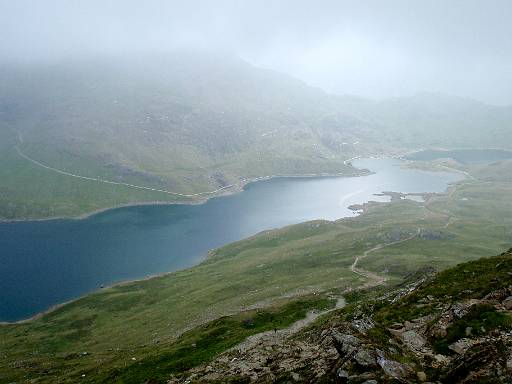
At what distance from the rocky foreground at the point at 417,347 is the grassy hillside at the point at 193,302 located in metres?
20.4

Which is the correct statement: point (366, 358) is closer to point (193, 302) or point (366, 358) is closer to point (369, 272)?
point (193, 302)

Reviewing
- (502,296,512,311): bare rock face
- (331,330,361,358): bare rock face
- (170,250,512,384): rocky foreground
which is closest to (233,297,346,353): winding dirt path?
(170,250,512,384): rocky foreground

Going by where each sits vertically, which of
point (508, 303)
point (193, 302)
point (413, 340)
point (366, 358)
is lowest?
point (193, 302)

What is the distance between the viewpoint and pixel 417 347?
3334 cm

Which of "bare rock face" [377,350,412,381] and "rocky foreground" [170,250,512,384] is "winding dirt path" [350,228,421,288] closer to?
"rocky foreground" [170,250,512,384]

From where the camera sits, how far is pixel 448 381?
25141mm

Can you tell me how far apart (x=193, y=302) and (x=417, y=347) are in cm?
10736

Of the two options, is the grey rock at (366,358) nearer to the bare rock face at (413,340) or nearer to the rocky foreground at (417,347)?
the rocky foreground at (417,347)

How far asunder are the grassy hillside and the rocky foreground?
2035cm

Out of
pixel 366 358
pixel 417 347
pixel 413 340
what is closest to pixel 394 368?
pixel 366 358

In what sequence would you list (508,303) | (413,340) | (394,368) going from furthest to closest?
(508,303)
(413,340)
(394,368)

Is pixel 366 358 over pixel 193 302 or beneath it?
over

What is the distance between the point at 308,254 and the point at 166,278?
198 feet

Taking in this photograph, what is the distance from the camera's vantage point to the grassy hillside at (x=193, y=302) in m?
81.9
